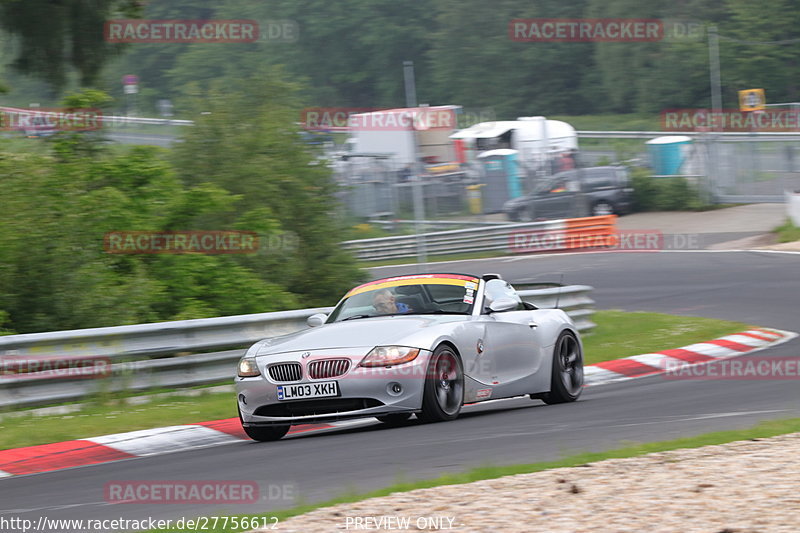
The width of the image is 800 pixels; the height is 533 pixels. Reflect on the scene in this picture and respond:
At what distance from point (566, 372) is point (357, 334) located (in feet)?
9.24

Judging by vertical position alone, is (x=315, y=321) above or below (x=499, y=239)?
above

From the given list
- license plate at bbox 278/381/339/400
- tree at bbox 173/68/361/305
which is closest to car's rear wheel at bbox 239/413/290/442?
license plate at bbox 278/381/339/400

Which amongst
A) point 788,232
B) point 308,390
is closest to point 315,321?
point 308,390

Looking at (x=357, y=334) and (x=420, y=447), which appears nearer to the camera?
(x=420, y=447)

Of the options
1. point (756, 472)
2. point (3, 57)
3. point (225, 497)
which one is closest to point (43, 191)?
point (3, 57)

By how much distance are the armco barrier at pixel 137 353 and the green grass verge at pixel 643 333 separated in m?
4.52

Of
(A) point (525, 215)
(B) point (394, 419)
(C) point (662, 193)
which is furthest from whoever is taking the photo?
(C) point (662, 193)

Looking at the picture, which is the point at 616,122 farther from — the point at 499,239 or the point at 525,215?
the point at 499,239

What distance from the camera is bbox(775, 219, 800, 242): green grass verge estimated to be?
1256 inches

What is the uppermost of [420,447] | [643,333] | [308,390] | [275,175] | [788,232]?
[275,175]

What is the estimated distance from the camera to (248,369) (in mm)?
9383

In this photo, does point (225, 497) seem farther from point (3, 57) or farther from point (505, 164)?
point (505, 164)

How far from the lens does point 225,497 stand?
6.64m

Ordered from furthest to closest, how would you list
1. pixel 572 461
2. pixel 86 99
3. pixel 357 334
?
pixel 86 99 → pixel 357 334 → pixel 572 461
